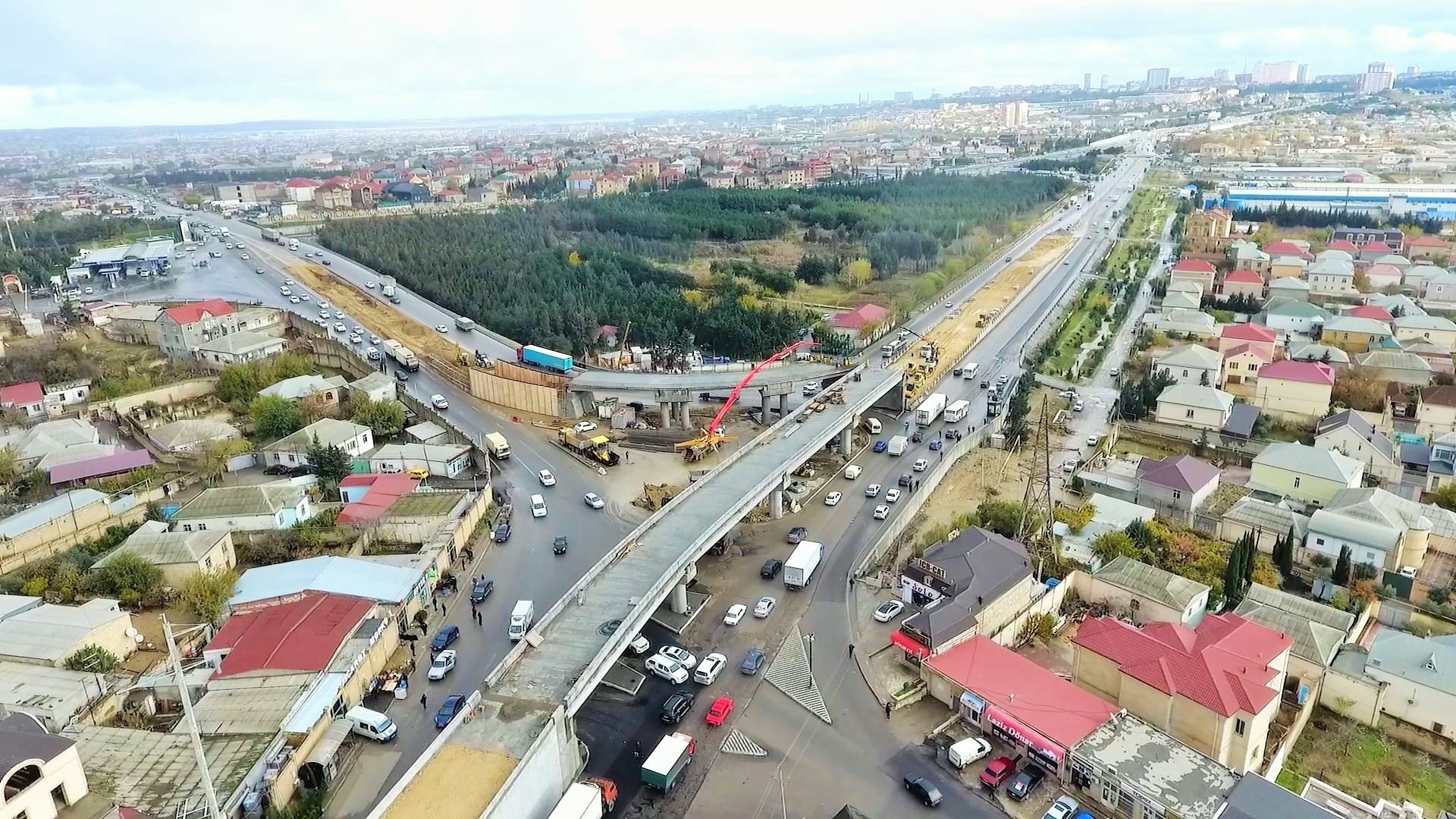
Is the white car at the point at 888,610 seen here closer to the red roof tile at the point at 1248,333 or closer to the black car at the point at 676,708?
the black car at the point at 676,708

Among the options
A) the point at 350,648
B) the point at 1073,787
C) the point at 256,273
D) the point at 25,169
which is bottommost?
the point at 1073,787

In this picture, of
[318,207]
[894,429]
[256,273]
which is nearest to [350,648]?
[894,429]

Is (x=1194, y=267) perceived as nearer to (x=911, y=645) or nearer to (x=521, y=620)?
(x=911, y=645)

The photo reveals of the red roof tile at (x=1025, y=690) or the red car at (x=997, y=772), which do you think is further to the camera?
the red roof tile at (x=1025, y=690)

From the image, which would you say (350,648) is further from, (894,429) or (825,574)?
(894,429)

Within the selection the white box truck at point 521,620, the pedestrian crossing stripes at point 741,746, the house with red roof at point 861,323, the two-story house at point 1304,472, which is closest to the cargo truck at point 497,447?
the white box truck at point 521,620

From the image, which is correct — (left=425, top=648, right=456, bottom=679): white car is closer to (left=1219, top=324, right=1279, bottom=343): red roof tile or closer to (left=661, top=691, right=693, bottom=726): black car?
(left=661, top=691, right=693, bottom=726): black car
